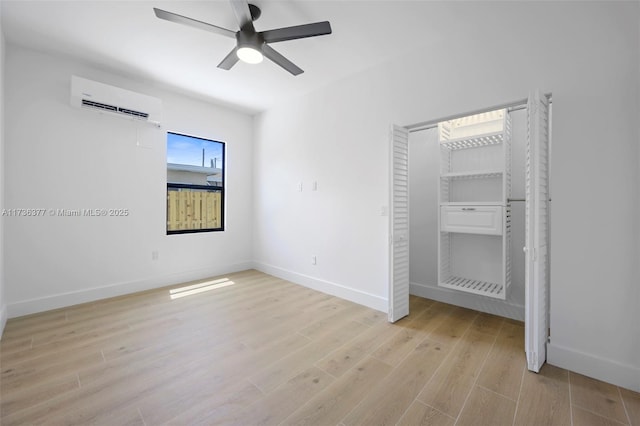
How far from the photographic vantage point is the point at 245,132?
15.2 ft

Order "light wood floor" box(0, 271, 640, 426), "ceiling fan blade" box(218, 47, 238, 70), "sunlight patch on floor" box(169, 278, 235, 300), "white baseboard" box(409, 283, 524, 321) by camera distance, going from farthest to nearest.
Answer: "sunlight patch on floor" box(169, 278, 235, 300)
"white baseboard" box(409, 283, 524, 321)
"ceiling fan blade" box(218, 47, 238, 70)
"light wood floor" box(0, 271, 640, 426)

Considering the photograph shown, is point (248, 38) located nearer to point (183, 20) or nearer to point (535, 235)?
point (183, 20)

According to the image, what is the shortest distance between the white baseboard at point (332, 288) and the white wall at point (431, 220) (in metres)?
0.78

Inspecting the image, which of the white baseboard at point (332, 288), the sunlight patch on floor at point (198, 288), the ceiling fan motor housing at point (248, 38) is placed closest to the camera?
the ceiling fan motor housing at point (248, 38)

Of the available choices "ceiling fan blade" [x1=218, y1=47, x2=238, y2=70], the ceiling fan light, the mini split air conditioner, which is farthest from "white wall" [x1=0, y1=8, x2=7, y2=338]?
the ceiling fan light

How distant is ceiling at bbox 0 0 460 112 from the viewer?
7.06ft

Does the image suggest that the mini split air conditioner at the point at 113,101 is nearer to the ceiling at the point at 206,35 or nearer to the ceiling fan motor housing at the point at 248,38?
the ceiling at the point at 206,35

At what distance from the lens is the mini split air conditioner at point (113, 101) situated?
2877 mm

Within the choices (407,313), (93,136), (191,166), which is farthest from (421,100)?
(93,136)

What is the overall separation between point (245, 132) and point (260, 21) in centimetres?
248

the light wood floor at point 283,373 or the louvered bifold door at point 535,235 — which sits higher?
the louvered bifold door at point 535,235

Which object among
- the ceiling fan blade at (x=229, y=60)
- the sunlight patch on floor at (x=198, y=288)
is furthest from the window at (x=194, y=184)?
the ceiling fan blade at (x=229, y=60)

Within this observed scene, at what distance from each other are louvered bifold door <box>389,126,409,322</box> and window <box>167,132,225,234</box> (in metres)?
2.91

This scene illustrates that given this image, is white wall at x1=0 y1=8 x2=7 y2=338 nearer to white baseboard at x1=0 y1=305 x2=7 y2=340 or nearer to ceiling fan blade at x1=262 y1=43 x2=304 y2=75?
white baseboard at x1=0 y1=305 x2=7 y2=340
